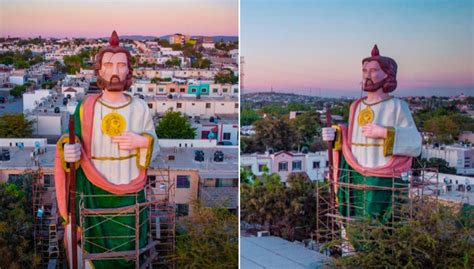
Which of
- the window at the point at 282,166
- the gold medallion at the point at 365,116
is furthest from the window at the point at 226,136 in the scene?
the gold medallion at the point at 365,116

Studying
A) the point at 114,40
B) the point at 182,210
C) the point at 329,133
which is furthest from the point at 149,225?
the point at 329,133

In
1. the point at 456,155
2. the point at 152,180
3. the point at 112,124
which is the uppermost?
the point at 112,124

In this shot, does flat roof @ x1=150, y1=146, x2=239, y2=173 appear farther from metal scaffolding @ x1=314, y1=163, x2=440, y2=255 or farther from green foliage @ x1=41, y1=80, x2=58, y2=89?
green foliage @ x1=41, y1=80, x2=58, y2=89

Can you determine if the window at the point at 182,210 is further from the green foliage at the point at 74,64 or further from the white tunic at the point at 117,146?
the green foliage at the point at 74,64

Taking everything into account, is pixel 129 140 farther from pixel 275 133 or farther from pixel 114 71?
pixel 275 133

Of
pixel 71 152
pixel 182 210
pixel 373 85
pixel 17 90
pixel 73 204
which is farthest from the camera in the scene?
pixel 182 210

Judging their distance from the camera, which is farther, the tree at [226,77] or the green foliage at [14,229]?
the tree at [226,77]

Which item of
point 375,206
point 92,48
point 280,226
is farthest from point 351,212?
point 92,48
